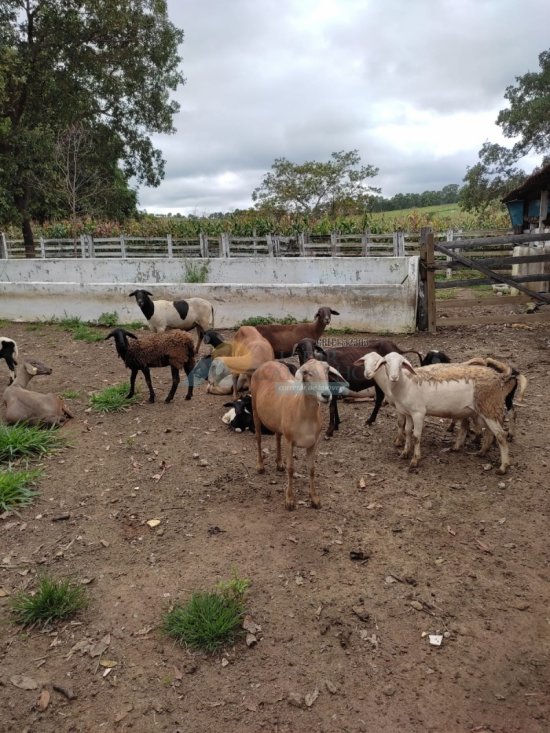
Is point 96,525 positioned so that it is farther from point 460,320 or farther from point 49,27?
point 49,27

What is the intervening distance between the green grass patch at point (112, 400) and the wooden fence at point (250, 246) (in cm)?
1554

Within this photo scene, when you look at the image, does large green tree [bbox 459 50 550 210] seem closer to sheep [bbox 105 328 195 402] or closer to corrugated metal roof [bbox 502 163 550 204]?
corrugated metal roof [bbox 502 163 550 204]

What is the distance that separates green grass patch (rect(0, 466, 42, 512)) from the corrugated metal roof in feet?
46.4

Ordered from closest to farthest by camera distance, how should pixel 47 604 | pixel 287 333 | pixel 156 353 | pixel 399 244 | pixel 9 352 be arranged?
1. pixel 47 604
2. pixel 156 353
3. pixel 287 333
4. pixel 9 352
5. pixel 399 244

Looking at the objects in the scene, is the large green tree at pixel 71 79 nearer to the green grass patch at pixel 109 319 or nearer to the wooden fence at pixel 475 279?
the green grass patch at pixel 109 319

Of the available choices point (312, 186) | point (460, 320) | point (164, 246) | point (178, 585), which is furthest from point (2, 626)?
point (312, 186)

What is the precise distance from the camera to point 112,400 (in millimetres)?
6688

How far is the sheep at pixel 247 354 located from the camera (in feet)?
19.3

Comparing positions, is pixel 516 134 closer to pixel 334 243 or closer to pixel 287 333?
pixel 334 243

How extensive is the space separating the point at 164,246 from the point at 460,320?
18.4m

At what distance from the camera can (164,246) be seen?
25016 mm

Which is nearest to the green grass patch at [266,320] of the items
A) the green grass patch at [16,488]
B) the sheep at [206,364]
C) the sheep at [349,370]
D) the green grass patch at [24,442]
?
the sheep at [206,364]

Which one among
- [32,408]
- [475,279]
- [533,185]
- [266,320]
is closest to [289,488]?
[32,408]

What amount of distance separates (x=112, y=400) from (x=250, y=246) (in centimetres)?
1649
